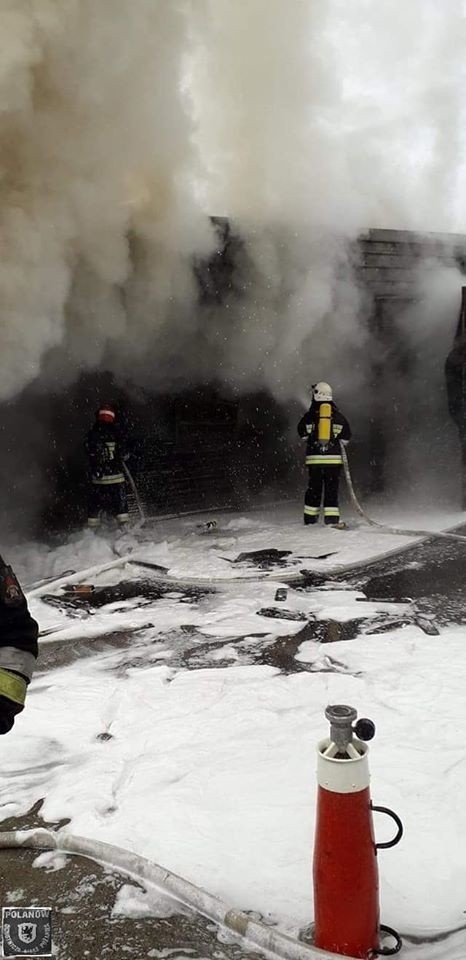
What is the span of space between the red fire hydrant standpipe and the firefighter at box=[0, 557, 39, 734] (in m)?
0.86

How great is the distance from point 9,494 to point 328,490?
4204 mm

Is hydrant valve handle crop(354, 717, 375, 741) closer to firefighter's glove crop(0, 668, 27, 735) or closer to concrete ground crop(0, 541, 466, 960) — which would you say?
concrete ground crop(0, 541, 466, 960)

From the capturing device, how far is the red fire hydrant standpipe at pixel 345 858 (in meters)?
1.86

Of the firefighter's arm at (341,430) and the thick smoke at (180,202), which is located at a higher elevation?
the thick smoke at (180,202)

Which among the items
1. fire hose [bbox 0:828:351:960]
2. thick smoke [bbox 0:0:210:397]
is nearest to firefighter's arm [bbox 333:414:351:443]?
thick smoke [bbox 0:0:210:397]

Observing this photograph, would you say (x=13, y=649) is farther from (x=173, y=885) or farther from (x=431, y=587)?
(x=431, y=587)

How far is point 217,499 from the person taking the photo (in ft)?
33.4

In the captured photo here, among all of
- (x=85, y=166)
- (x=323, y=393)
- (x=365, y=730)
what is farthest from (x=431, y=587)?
(x=85, y=166)

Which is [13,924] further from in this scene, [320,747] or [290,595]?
[290,595]

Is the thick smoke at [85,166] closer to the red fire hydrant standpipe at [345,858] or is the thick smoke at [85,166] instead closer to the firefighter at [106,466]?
the firefighter at [106,466]

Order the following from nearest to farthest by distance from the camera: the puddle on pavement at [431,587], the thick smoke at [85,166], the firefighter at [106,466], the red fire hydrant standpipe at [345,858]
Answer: the red fire hydrant standpipe at [345,858]
the puddle on pavement at [431,587]
the thick smoke at [85,166]
the firefighter at [106,466]

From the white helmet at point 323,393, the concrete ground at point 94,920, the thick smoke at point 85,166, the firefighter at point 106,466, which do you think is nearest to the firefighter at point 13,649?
the concrete ground at point 94,920

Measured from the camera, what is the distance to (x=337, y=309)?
359 inches

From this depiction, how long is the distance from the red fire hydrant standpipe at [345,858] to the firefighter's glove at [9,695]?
0.85m
